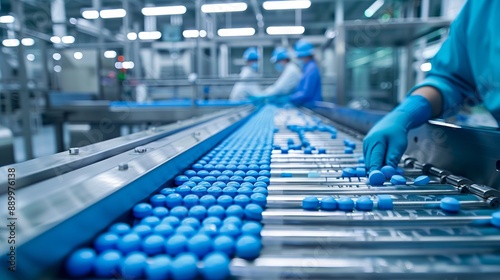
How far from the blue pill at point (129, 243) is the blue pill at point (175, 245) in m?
0.04

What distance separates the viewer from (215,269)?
15.4 inches

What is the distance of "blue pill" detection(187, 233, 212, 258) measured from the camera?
1.47 feet

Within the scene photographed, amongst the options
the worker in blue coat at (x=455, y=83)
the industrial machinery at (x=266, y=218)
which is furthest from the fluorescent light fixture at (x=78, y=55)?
the worker in blue coat at (x=455, y=83)

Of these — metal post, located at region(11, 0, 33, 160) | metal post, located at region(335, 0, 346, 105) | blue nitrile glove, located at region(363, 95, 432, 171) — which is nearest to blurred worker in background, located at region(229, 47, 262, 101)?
metal post, located at region(335, 0, 346, 105)

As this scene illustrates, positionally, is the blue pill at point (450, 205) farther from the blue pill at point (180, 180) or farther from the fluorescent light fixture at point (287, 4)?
the fluorescent light fixture at point (287, 4)

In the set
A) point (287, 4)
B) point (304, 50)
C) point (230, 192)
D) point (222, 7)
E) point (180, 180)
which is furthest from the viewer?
point (287, 4)

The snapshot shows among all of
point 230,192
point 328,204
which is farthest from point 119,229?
point 328,204

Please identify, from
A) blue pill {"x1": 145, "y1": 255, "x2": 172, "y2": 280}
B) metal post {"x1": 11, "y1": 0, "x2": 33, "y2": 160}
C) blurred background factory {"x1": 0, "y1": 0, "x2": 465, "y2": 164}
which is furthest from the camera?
blurred background factory {"x1": 0, "y1": 0, "x2": 465, "y2": 164}

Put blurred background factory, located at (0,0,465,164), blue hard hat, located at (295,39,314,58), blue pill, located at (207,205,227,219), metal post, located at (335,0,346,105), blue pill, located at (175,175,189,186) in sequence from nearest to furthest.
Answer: blue pill, located at (207,205,227,219) → blue pill, located at (175,175,189,186) → blurred background factory, located at (0,0,465,164) → metal post, located at (335,0,346,105) → blue hard hat, located at (295,39,314,58)

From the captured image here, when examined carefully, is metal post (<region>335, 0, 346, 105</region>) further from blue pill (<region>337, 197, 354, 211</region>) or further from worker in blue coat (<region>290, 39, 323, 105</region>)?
blue pill (<region>337, 197, 354, 211</region>)

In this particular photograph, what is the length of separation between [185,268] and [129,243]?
11 cm

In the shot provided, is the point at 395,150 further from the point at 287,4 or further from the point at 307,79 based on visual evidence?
the point at 287,4

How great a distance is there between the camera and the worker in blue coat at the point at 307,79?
4.84m

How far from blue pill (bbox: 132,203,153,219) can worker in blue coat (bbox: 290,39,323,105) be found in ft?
14.7
